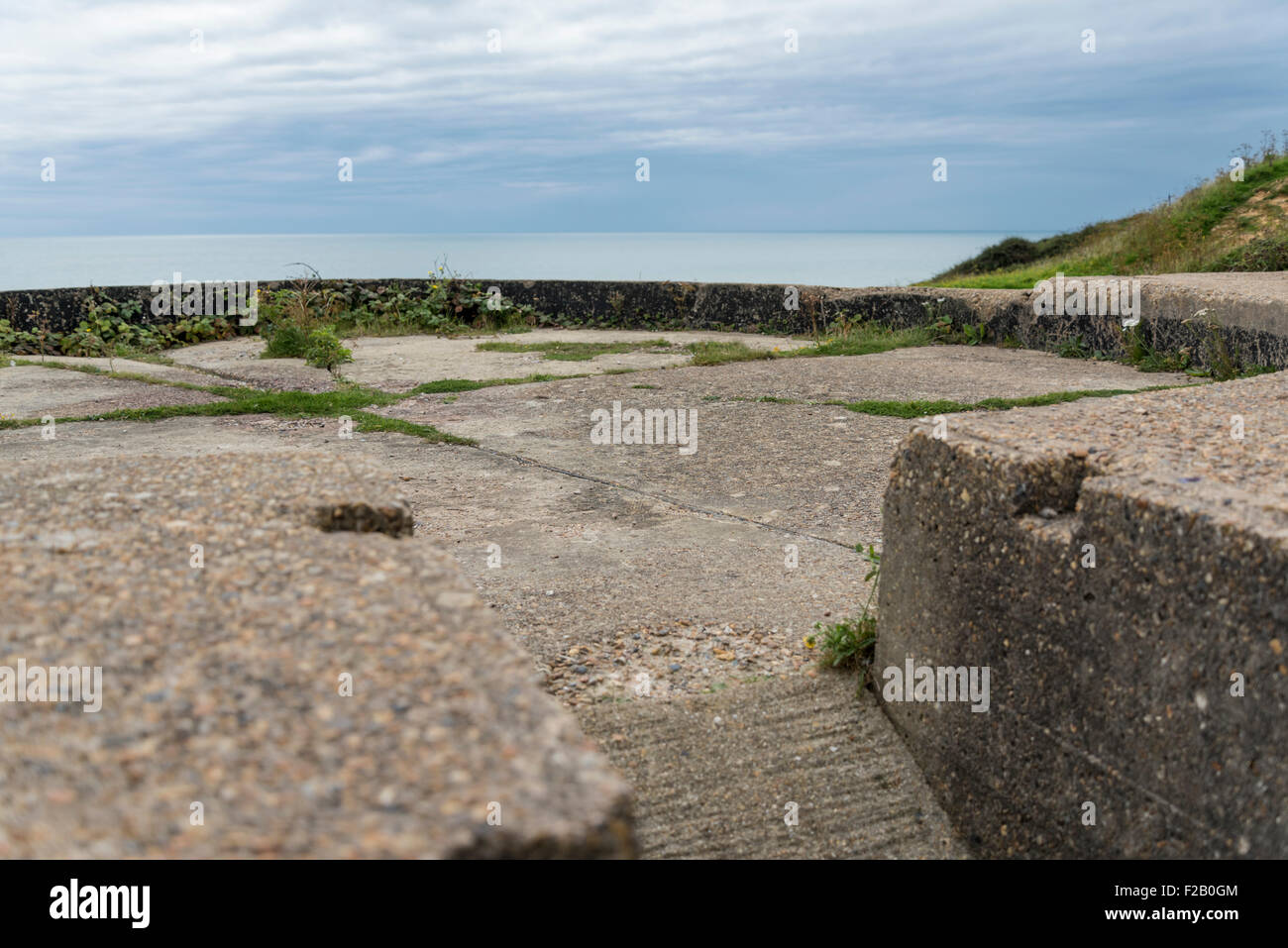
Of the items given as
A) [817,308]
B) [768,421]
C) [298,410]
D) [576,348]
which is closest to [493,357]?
[576,348]

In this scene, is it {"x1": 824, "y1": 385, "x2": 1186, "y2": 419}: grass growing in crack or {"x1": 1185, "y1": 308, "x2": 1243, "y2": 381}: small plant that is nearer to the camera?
{"x1": 824, "y1": 385, "x2": 1186, "y2": 419}: grass growing in crack

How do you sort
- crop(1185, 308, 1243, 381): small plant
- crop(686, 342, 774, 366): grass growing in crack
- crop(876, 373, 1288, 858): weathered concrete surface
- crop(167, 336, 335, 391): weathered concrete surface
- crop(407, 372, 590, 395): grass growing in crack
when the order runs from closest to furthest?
crop(876, 373, 1288, 858): weathered concrete surface
crop(1185, 308, 1243, 381): small plant
crop(407, 372, 590, 395): grass growing in crack
crop(167, 336, 335, 391): weathered concrete surface
crop(686, 342, 774, 366): grass growing in crack

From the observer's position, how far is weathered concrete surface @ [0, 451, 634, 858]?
1180mm

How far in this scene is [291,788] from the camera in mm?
1245

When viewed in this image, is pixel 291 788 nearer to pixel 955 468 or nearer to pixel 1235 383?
pixel 955 468

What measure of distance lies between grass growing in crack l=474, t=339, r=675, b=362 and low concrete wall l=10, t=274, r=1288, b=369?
1.50 meters

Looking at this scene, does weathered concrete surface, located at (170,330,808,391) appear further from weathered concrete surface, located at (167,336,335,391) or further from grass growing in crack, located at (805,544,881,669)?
grass growing in crack, located at (805,544,881,669)

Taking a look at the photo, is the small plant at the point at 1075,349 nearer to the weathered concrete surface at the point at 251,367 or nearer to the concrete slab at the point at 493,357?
the concrete slab at the point at 493,357

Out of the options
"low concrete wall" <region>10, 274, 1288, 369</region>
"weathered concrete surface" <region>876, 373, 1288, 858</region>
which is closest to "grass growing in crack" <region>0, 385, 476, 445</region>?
"weathered concrete surface" <region>876, 373, 1288, 858</region>

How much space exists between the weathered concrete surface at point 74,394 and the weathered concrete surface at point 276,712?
19.4ft
